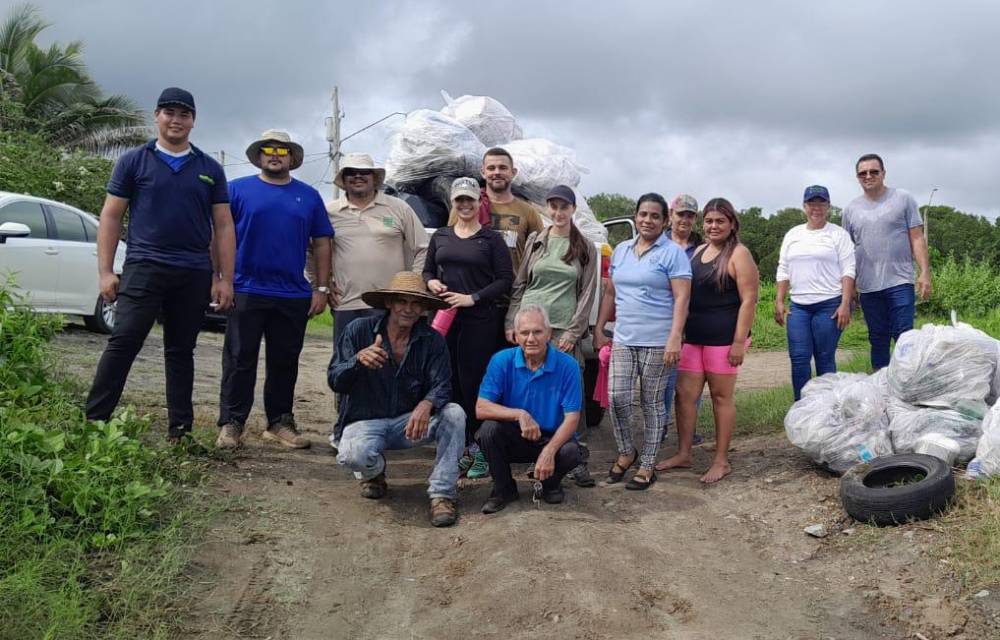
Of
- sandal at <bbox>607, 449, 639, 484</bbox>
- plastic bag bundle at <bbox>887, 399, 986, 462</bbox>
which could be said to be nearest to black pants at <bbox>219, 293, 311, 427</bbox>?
sandal at <bbox>607, 449, 639, 484</bbox>

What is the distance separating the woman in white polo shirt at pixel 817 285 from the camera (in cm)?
606

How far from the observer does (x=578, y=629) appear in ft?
11.7

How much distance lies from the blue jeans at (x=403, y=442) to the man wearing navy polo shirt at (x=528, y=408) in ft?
0.50

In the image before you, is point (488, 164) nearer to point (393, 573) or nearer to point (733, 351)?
point (733, 351)

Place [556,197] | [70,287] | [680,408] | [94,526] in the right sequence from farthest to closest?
1. [70,287]
2. [680,408]
3. [556,197]
4. [94,526]

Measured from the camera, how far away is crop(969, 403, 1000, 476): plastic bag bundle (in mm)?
4703

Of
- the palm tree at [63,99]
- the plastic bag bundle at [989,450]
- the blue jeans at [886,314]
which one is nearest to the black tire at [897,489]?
the plastic bag bundle at [989,450]

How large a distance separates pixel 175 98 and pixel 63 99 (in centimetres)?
2100

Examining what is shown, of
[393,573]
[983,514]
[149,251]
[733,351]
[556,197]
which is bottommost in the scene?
[393,573]

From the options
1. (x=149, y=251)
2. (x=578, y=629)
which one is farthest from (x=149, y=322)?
(x=578, y=629)

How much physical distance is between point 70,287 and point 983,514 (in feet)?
29.9

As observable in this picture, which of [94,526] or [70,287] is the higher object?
[70,287]

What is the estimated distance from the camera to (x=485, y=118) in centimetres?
789

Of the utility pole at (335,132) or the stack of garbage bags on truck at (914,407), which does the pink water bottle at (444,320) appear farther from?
the utility pole at (335,132)
